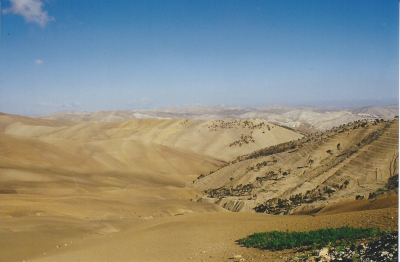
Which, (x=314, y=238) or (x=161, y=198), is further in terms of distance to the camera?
(x=161, y=198)

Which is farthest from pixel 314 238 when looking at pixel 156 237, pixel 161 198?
pixel 161 198

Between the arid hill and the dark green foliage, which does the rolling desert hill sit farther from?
the dark green foliage

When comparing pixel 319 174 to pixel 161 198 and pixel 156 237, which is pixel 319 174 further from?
pixel 156 237

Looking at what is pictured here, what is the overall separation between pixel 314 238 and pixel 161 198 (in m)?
13.2

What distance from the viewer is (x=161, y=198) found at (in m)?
18.7

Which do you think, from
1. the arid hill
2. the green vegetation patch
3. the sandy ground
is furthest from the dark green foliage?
the green vegetation patch

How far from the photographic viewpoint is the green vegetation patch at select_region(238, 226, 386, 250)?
6348mm

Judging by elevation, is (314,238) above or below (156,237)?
above

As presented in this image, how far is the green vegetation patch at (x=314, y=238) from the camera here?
20.8 ft

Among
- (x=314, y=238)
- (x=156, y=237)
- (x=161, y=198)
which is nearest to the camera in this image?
(x=314, y=238)

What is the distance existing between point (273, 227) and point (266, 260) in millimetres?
3227

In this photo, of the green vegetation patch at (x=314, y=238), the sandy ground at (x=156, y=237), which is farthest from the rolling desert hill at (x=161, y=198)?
the green vegetation patch at (x=314, y=238)

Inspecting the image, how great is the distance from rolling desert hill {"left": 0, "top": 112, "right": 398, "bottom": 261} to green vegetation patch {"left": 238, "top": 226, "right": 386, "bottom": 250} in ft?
1.31

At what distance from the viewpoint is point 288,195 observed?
1568 cm
